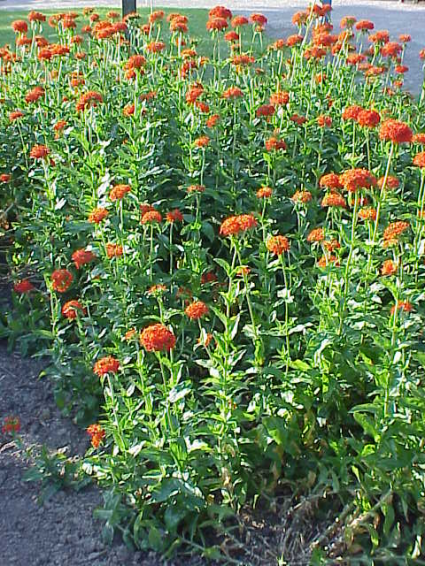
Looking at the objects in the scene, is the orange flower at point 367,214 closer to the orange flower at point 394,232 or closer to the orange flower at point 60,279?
the orange flower at point 394,232

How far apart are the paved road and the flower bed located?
8.36 m

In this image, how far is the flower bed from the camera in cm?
258

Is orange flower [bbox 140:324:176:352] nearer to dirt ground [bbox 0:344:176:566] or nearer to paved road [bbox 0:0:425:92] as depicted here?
dirt ground [bbox 0:344:176:566]

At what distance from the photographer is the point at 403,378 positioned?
2498mm

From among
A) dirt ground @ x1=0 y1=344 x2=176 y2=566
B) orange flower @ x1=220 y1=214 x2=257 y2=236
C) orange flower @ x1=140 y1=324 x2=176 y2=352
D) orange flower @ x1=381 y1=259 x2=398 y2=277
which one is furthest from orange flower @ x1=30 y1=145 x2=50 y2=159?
orange flower @ x1=381 y1=259 x2=398 y2=277

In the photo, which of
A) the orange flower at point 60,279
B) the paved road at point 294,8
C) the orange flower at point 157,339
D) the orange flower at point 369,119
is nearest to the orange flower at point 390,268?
the orange flower at point 369,119

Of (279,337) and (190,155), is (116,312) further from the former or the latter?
(190,155)

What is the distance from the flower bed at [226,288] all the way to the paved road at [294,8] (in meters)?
8.36

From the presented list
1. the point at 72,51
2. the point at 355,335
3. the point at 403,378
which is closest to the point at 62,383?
the point at 355,335

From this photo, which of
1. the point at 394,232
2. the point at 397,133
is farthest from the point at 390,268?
the point at 397,133

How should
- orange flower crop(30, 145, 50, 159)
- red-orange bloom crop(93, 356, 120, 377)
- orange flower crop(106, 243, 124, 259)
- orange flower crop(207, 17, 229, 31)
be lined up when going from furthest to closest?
orange flower crop(207, 17, 229, 31) → orange flower crop(30, 145, 50, 159) → orange flower crop(106, 243, 124, 259) → red-orange bloom crop(93, 356, 120, 377)

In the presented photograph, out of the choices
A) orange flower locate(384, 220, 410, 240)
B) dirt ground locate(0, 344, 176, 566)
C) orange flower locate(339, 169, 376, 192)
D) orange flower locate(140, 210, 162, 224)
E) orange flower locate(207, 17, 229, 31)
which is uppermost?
orange flower locate(207, 17, 229, 31)

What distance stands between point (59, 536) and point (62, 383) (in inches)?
29.4

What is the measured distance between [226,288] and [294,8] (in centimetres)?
1413
